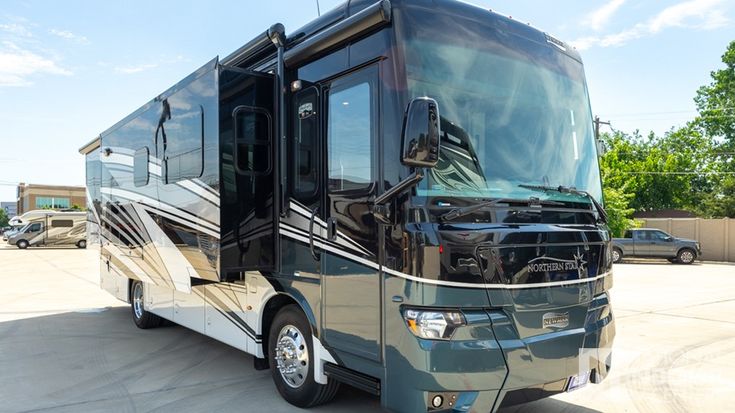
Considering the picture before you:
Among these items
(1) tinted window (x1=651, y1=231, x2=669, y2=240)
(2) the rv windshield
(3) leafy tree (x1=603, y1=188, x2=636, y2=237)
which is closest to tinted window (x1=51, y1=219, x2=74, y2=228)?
(3) leafy tree (x1=603, y1=188, x2=636, y2=237)

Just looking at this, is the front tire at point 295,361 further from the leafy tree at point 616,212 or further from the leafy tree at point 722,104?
the leafy tree at point 722,104

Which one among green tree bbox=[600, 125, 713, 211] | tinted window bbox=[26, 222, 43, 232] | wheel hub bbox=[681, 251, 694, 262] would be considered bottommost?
wheel hub bbox=[681, 251, 694, 262]

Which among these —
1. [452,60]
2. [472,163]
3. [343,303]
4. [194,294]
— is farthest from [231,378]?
[452,60]

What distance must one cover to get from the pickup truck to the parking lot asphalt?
45.0 feet

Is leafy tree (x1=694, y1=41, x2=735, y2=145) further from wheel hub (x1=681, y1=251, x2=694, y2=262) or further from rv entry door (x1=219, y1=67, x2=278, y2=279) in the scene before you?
rv entry door (x1=219, y1=67, x2=278, y2=279)

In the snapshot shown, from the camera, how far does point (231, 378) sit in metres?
5.84

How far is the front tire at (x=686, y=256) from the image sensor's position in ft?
78.3

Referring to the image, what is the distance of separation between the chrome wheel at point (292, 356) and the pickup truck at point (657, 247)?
22507 mm

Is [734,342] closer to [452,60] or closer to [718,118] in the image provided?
[452,60]

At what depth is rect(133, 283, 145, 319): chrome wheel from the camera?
8526 mm

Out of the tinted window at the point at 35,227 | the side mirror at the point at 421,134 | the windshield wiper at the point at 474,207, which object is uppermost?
the side mirror at the point at 421,134

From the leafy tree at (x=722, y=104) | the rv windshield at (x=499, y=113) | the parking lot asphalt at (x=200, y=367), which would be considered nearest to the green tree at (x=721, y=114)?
the leafy tree at (x=722, y=104)

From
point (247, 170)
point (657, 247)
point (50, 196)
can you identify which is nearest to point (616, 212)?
point (657, 247)

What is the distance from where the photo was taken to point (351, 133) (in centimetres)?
404
